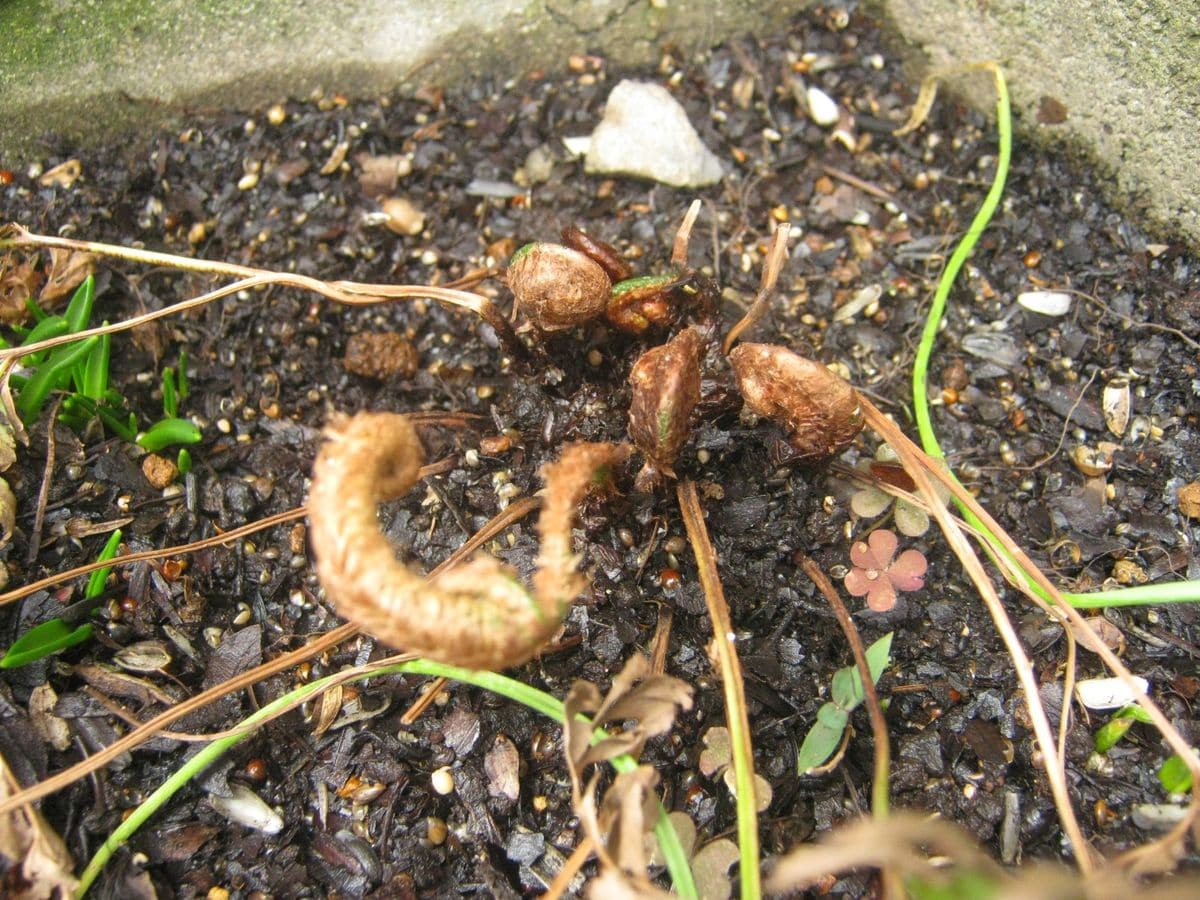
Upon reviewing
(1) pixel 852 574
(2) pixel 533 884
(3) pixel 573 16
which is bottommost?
(2) pixel 533 884

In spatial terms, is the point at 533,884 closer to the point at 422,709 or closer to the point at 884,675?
the point at 422,709

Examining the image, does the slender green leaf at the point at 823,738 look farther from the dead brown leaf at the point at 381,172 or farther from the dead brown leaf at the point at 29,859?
the dead brown leaf at the point at 381,172

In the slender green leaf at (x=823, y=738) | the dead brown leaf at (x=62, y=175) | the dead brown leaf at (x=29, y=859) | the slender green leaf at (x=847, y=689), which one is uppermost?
the dead brown leaf at (x=62, y=175)

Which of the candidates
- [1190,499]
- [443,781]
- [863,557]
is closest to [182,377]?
[443,781]

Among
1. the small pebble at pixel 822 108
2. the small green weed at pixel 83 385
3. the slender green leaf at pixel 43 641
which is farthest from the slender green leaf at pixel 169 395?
the small pebble at pixel 822 108

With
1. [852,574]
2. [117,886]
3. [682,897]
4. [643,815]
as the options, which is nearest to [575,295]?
[852,574]

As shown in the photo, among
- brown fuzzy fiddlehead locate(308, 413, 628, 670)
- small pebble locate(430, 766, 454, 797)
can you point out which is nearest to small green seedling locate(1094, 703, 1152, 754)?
brown fuzzy fiddlehead locate(308, 413, 628, 670)
